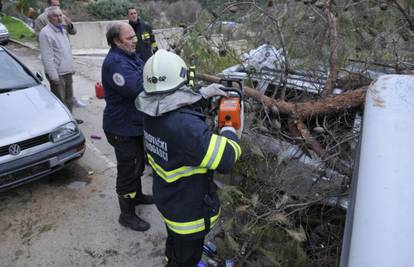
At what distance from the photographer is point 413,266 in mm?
1063

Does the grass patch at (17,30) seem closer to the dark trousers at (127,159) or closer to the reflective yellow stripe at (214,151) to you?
the dark trousers at (127,159)

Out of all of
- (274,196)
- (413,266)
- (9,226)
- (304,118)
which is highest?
(413,266)

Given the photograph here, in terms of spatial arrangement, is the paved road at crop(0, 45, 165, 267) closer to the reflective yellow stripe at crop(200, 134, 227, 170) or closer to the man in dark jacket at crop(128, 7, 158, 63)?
the reflective yellow stripe at crop(200, 134, 227, 170)

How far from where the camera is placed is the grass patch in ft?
42.1

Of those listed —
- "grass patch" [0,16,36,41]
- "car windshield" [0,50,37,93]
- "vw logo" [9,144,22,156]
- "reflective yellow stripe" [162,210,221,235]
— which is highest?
"car windshield" [0,50,37,93]

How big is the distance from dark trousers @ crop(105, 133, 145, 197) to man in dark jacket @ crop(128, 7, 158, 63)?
9.81 feet

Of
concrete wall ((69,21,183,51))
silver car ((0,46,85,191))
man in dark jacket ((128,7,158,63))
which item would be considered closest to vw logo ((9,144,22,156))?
silver car ((0,46,85,191))

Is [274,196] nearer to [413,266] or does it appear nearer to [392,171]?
[392,171]

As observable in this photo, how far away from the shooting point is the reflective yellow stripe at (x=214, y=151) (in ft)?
5.95

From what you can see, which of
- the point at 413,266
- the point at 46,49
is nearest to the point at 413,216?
the point at 413,266

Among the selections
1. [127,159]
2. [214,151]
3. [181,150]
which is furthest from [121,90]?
[214,151]

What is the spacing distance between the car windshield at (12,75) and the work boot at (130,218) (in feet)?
6.78

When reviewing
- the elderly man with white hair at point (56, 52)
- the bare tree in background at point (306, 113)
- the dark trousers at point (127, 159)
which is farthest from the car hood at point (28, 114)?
the bare tree in background at point (306, 113)

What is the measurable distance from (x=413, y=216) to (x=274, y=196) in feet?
4.76
